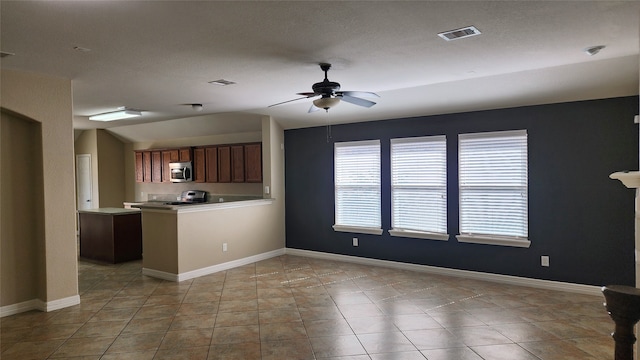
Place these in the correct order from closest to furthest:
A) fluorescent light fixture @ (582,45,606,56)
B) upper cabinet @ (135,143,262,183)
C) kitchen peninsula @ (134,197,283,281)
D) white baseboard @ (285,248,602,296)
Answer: fluorescent light fixture @ (582,45,606,56) → white baseboard @ (285,248,602,296) → kitchen peninsula @ (134,197,283,281) → upper cabinet @ (135,143,262,183)

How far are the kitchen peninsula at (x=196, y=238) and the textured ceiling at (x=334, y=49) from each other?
5.22 feet

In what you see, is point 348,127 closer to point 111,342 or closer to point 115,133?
point 111,342

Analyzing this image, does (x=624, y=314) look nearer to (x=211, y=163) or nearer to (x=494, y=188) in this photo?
(x=494, y=188)

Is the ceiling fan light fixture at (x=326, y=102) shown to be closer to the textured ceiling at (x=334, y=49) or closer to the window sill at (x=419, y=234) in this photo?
the textured ceiling at (x=334, y=49)

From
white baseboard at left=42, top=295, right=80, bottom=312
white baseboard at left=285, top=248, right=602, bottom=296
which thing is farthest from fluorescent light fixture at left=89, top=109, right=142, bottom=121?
white baseboard at left=285, top=248, right=602, bottom=296

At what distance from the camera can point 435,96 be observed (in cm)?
518

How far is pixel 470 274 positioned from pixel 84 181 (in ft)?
28.7

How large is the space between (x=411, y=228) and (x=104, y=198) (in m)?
7.39

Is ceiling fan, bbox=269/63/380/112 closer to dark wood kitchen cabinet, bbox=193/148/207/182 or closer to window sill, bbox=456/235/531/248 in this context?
window sill, bbox=456/235/531/248

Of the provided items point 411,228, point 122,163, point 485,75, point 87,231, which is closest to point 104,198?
point 122,163

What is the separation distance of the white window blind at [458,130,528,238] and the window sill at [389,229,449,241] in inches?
11.0

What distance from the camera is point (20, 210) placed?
4273 millimetres

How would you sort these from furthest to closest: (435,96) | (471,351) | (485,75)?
(435,96), (485,75), (471,351)

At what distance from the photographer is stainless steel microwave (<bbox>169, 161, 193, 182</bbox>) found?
862 cm
